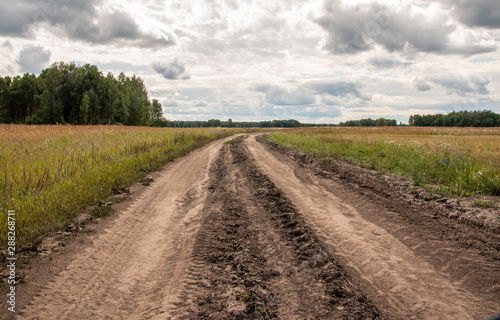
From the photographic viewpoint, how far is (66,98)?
51.9m

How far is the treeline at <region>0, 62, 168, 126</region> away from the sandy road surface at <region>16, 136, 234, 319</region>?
46481mm

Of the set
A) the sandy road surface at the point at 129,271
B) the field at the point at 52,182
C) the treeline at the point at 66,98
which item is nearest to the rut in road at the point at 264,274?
the sandy road surface at the point at 129,271

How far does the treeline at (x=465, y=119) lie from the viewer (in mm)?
87938

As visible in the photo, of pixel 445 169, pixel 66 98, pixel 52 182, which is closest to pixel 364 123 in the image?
pixel 66 98

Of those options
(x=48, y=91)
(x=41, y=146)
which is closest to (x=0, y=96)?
(x=48, y=91)

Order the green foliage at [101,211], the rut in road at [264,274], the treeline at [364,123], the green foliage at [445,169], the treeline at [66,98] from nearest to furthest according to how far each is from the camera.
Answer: the rut in road at [264,274] → the green foliage at [101,211] → the green foliage at [445,169] → the treeline at [66,98] → the treeline at [364,123]

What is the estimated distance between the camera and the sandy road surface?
289 cm

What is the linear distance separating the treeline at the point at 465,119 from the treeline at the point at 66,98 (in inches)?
3945

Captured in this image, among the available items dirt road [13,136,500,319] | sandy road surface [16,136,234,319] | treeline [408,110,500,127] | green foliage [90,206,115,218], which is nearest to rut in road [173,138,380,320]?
dirt road [13,136,500,319]

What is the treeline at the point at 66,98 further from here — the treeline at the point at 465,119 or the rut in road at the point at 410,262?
the treeline at the point at 465,119

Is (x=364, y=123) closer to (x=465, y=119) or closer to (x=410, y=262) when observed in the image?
(x=465, y=119)

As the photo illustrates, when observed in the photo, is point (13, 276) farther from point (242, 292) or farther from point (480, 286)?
point (480, 286)

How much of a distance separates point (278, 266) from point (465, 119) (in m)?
114

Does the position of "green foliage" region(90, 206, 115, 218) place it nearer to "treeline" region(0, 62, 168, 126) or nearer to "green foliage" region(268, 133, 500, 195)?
"green foliage" region(268, 133, 500, 195)
